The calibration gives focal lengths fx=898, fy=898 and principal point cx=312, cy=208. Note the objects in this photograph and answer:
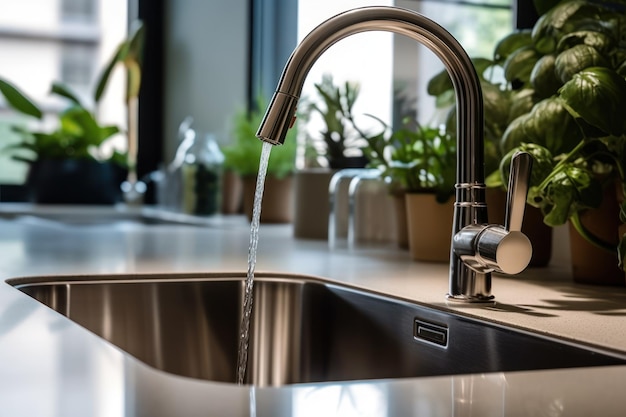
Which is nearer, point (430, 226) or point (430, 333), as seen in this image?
point (430, 333)

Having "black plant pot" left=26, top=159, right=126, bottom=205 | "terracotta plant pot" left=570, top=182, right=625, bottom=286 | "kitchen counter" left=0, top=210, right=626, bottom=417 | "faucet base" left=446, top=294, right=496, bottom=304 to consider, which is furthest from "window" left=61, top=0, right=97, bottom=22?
"faucet base" left=446, top=294, right=496, bottom=304

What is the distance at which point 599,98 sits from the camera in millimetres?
826

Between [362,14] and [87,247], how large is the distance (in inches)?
32.8

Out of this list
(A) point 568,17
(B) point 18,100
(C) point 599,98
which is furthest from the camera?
(B) point 18,100

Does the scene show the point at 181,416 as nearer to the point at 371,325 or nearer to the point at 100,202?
the point at 371,325

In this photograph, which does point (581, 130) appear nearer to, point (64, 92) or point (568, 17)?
point (568, 17)

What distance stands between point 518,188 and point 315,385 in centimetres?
31

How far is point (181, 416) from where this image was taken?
0.41m

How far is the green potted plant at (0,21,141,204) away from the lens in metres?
3.22

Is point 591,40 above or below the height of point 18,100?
below

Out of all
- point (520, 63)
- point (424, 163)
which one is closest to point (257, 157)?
point (424, 163)

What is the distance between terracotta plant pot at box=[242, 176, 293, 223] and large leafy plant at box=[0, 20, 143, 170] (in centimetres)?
116

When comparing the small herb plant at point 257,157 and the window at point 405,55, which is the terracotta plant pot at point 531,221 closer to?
the window at point 405,55

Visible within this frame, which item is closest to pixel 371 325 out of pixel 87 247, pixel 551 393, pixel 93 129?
pixel 551 393
